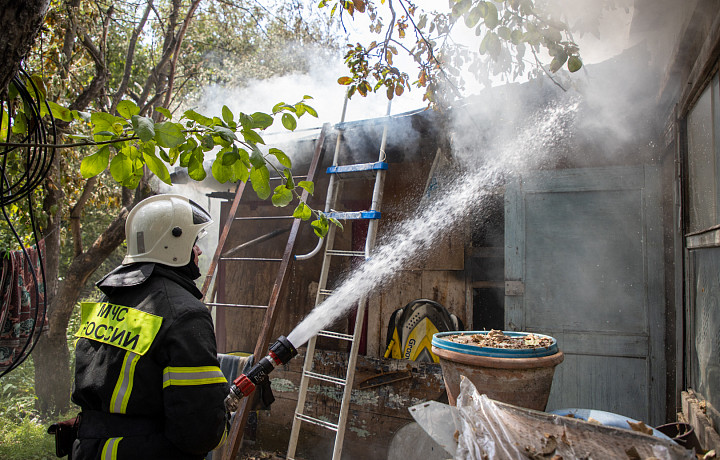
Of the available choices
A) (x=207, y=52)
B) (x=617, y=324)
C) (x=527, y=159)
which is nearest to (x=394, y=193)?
(x=527, y=159)

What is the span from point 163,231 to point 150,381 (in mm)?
830

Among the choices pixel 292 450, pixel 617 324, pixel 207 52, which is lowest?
pixel 292 450

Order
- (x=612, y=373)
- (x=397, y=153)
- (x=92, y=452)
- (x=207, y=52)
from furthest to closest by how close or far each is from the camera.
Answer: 1. (x=207, y=52)
2. (x=397, y=153)
3. (x=612, y=373)
4. (x=92, y=452)

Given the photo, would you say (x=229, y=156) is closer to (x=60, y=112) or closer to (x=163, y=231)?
(x=60, y=112)

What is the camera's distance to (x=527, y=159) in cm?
420

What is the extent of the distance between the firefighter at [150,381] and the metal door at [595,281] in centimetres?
282

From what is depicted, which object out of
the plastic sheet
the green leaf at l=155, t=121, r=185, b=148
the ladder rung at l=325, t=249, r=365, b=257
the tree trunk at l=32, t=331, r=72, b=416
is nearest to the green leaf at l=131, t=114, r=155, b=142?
the green leaf at l=155, t=121, r=185, b=148

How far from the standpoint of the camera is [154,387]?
195 centimetres

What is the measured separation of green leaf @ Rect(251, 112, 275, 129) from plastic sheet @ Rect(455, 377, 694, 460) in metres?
1.48

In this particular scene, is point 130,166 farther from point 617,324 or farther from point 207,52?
point 207,52

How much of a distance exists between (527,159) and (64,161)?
18.9 feet

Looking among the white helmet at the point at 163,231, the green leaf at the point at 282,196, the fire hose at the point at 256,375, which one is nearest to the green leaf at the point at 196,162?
the green leaf at the point at 282,196

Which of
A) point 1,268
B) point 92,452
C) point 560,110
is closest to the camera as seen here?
point 92,452

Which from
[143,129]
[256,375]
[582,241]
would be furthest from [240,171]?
[582,241]
